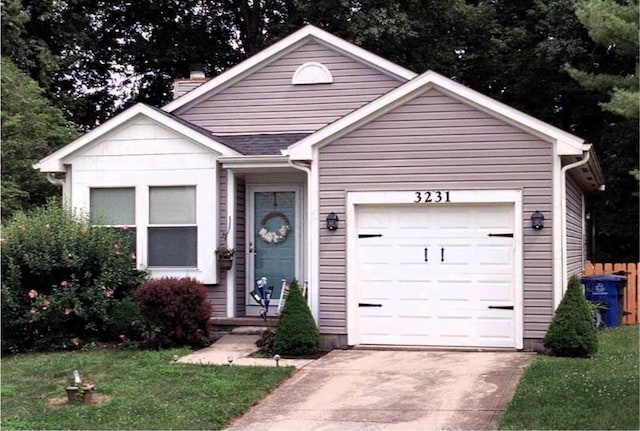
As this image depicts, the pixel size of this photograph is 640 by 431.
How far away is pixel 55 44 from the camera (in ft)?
81.8

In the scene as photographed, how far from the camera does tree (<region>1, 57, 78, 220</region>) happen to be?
50.6 ft

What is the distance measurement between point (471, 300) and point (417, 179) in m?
1.84

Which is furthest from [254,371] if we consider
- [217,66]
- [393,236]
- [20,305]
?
[217,66]

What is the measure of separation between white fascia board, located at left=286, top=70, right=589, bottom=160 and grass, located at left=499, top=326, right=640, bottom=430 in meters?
2.84

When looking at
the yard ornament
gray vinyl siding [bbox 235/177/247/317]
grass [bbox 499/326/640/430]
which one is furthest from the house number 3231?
gray vinyl siding [bbox 235/177/247/317]

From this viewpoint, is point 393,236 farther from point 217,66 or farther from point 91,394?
point 217,66

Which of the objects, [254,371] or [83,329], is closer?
[254,371]

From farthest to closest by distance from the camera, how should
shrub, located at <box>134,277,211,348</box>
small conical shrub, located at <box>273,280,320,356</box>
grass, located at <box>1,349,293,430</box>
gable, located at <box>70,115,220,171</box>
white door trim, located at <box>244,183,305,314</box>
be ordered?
white door trim, located at <box>244,183,305,314</box> → gable, located at <box>70,115,220,171</box> → shrub, located at <box>134,277,211,348</box> → small conical shrub, located at <box>273,280,320,356</box> → grass, located at <box>1,349,293,430</box>

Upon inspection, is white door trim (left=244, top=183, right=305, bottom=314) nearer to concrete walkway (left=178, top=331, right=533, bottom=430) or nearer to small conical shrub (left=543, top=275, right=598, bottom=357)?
concrete walkway (left=178, top=331, right=533, bottom=430)

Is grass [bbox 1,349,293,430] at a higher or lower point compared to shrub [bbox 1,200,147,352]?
lower

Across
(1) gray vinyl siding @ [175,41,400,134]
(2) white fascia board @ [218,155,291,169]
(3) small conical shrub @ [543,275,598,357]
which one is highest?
(1) gray vinyl siding @ [175,41,400,134]

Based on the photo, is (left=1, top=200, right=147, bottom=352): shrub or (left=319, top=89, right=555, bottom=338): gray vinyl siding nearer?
(left=319, top=89, right=555, bottom=338): gray vinyl siding

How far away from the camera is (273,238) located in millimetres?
13508

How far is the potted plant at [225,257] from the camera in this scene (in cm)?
1282
